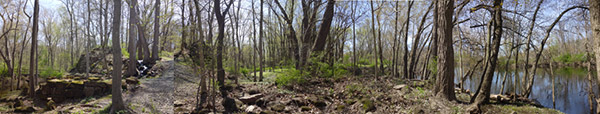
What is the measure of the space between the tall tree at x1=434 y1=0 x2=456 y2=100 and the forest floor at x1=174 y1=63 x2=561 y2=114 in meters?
0.28

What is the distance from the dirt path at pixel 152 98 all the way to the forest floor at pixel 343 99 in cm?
34

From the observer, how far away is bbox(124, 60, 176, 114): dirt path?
8.50m

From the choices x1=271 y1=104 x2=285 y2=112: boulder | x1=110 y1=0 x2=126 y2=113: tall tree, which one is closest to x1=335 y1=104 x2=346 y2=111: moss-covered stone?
x1=271 y1=104 x2=285 y2=112: boulder

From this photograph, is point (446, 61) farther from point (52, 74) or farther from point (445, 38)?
point (52, 74)

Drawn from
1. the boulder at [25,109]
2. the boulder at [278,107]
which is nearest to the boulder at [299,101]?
the boulder at [278,107]

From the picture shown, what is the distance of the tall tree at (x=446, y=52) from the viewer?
6160 mm

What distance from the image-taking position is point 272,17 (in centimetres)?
2481

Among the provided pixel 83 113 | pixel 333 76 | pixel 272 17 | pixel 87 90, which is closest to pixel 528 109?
pixel 333 76

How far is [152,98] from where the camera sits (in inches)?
386

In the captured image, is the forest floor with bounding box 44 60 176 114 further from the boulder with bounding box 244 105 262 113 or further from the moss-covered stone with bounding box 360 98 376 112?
the moss-covered stone with bounding box 360 98 376 112

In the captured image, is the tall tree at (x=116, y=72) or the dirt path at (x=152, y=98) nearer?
the tall tree at (x=116, y=72)

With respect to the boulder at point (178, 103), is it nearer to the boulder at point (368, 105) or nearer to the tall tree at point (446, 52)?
the boulder at point (368, 105)

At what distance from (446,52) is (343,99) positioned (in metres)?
3.16

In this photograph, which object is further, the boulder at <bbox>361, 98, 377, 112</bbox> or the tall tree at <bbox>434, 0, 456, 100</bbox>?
the boulder at <bbox>361, 98, 377, 112</bbox>
